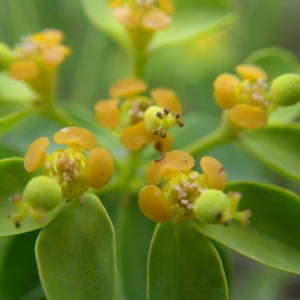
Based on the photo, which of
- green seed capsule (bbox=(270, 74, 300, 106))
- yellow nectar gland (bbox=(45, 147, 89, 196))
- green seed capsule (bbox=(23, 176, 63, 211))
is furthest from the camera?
green seed capsule (bbox=(270, 74, 300, 106))

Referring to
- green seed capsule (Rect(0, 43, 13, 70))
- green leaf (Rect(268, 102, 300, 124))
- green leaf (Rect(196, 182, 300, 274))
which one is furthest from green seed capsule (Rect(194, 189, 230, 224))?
green seed capsule (Rect(0, 43, 13, 70))

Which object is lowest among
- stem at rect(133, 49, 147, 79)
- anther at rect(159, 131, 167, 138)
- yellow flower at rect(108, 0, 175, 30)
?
stem at rect(133, 49, 147, 79)

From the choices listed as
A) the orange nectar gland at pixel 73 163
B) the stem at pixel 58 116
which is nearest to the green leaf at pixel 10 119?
the stem at pixel 58 116

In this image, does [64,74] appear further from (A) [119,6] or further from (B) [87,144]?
(B) [87,144]

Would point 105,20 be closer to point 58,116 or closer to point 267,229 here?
point 58,116

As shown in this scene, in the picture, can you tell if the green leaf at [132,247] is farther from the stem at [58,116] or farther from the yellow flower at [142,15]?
the yellow flower at [142,15]

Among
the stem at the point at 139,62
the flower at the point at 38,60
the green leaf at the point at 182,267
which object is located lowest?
the green leaf at the point at 182,267

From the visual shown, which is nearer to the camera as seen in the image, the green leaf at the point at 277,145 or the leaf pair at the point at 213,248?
the leaf pair at the point at 213,248

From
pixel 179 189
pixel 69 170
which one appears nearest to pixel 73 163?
pixel 69 170

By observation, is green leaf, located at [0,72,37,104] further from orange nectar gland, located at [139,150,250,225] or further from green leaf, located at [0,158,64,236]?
orange nectar gland, located at [139,150,250,225]
